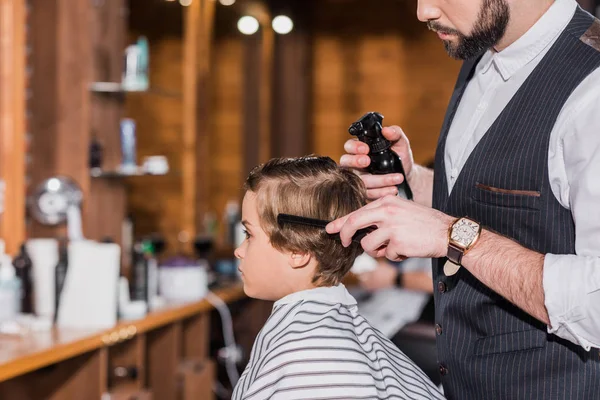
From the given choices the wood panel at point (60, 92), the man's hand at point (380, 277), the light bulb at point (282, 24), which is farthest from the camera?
the light bulb at point (282, 24)

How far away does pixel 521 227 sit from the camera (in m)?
1.39

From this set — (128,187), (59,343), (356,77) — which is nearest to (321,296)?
(59,343)

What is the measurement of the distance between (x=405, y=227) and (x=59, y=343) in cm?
158

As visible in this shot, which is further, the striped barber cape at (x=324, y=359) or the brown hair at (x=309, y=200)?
the brown hair at (x=309, y=200)

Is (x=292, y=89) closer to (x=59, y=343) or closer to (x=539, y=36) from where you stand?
(x=59, y=343)

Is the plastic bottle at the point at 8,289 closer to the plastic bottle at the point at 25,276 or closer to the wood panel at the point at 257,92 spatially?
the plastic bottle at the point at 25,276

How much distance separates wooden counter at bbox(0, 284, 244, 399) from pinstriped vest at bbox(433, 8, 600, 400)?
4.45 feet

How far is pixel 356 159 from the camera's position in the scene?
1.63 m

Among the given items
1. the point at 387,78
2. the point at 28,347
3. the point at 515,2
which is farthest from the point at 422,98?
the point at 515,2

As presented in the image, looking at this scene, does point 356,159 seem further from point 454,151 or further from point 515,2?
point 515,2

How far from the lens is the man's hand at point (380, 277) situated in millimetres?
4391

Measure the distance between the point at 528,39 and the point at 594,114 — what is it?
277mm

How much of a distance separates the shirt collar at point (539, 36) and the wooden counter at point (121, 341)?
1579 millimetres

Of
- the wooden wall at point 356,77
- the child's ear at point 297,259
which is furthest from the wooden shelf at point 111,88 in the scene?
the wooden wall at point 356,77
